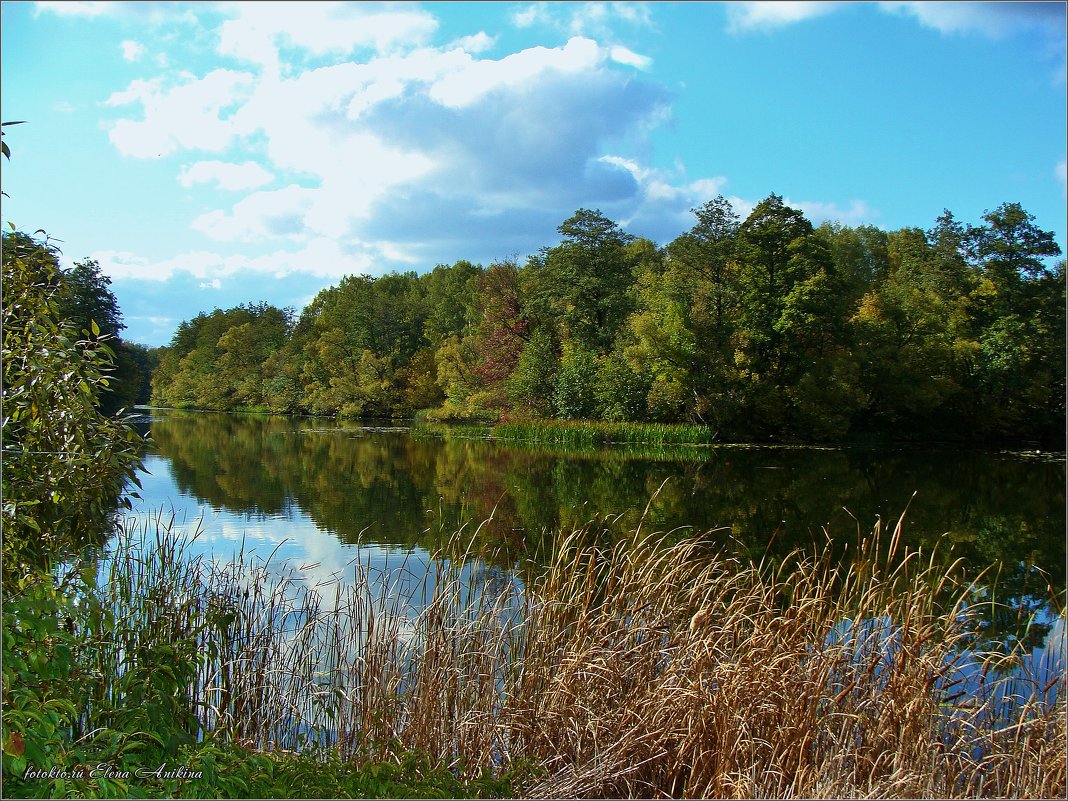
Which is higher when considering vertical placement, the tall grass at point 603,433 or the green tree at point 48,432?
the green tree at point 48,432

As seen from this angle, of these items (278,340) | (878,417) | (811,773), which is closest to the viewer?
(811,773)

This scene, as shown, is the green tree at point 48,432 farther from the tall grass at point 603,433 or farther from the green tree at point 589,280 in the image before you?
the green tree at point 589,280

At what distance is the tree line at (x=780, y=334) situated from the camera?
33562mm

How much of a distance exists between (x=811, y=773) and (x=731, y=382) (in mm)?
30727

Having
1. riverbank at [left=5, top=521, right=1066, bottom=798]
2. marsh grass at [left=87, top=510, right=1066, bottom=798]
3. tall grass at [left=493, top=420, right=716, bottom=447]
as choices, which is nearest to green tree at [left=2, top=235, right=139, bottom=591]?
riverbank at [left=5, top=521, right=1066, bottom=798]

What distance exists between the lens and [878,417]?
122 feet

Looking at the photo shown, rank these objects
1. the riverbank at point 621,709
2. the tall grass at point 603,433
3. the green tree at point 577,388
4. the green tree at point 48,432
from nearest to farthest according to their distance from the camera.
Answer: the green tree at point 48,432 < the riverbank at point 621,709 < the tall grass at point 603,433 < the green tree at point 577,388

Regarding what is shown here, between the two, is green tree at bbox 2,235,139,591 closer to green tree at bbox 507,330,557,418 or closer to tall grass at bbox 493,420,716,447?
tall grass at bbox 493,420,716,447

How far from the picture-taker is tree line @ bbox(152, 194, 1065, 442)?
33562 mm

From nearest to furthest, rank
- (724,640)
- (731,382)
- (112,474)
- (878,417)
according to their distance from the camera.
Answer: (112,474)
(724,640)
(731,382)
(878,417)

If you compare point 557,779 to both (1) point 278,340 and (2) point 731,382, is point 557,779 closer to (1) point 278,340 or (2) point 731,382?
(2) point 731,382

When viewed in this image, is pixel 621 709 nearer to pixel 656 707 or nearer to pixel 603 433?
pixel 656 707

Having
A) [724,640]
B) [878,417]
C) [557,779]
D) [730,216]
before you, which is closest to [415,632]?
[557,779]

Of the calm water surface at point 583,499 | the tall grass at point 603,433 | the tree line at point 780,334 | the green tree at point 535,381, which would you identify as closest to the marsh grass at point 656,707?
the calm water surface at point 583,499
